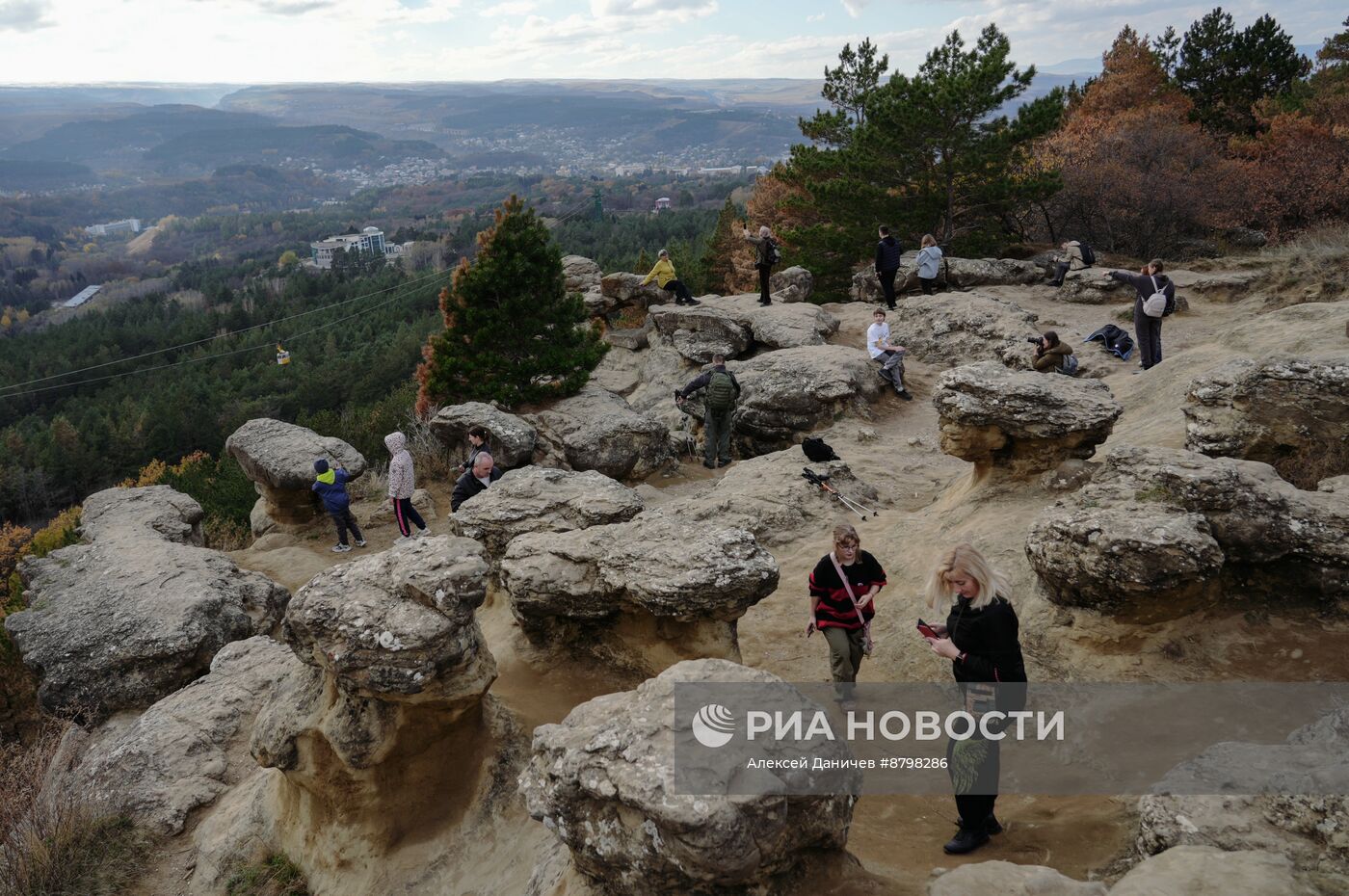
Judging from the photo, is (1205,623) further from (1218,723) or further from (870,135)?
(870,135)

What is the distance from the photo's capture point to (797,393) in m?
17.3

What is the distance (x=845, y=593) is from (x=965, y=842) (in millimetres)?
2111

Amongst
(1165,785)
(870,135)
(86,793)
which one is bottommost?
(86,793)

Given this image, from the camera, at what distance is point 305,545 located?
1628 centimetres

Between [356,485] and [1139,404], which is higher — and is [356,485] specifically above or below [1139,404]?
below

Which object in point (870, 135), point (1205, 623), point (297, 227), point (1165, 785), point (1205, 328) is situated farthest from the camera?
point (297, 227)

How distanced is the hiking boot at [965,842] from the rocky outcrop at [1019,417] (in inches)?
219

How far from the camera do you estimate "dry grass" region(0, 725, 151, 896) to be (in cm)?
631

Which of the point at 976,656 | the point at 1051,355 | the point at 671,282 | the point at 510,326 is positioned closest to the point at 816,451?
the point at 1051,355

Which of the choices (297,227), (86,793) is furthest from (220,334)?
(297,227)

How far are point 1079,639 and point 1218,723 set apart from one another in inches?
56.5

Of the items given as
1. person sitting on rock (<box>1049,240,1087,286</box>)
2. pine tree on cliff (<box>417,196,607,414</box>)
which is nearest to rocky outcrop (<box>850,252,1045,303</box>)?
person sitting on rock (<box>1049,240,1087,286</box>)

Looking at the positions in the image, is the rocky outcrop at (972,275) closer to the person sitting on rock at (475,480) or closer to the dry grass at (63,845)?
the person sitting on rock at (475,480)

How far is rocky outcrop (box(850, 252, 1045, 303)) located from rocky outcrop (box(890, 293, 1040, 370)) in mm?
2283
